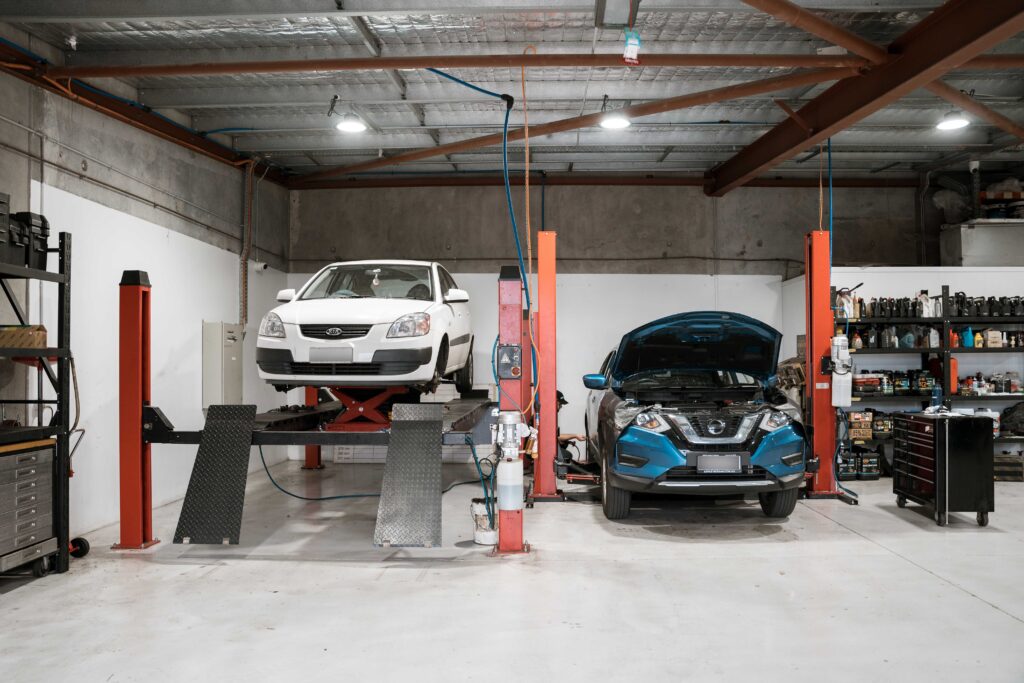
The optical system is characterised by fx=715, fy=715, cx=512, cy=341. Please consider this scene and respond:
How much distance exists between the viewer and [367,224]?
34.3ft

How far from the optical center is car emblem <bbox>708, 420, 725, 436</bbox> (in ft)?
17.9

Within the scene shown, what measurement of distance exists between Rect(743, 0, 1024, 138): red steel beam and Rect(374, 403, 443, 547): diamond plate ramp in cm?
340

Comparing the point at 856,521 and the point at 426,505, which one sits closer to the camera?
the point at 426,505

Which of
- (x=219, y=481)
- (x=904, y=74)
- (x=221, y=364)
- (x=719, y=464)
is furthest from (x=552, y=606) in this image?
(x=221, y=364)

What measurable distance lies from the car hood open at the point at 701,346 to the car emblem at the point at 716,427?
84 centimetres

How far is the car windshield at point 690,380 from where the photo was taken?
6.39 meters

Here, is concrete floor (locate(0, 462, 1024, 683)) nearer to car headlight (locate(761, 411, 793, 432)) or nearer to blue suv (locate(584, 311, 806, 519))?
blue suv (locate(584, 311, 806, 519))

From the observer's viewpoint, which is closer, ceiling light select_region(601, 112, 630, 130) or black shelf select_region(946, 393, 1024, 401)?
ceiling light select_region(601, 112, 630, 130)

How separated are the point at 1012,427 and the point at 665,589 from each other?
6.68m

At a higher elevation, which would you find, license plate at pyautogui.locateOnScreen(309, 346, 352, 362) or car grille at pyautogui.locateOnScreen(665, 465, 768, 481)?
license plate at pyautogui.locateOnScreen(309, 346, 352, 362)

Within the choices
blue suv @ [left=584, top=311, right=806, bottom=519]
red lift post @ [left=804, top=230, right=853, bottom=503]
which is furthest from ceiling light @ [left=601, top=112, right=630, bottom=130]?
blue suv @ [left=584, top=311, right=806, bottom=519]

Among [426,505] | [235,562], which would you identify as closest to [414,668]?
[426,505]

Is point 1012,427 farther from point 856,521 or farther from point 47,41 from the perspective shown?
point 47,41

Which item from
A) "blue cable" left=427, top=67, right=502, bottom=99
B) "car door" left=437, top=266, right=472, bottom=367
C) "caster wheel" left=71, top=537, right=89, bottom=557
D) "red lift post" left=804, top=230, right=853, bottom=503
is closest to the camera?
"caster wheel" left=71, top=537, right=89, bottom=557
